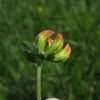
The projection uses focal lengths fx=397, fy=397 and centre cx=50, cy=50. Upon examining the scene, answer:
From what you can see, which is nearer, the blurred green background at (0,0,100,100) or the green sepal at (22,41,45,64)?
the green sepal at (22,41,45,64)

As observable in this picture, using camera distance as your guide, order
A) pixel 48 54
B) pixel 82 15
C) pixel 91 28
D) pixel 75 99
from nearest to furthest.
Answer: pixel 48 54, pixel 75 99, pixel 91 28, pixel 82 15

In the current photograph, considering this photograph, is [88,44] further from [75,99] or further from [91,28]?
[75,99]

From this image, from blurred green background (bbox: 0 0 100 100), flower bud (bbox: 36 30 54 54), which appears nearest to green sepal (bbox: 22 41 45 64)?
flower bud (bbox: 36 30 54 54)

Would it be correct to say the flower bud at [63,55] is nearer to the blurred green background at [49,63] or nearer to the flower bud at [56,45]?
the flower bud at [56,45]

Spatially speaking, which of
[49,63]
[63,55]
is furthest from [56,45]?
[49,63]

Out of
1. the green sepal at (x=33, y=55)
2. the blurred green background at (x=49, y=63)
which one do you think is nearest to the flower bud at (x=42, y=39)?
the green sepal at (x=33, y=55)

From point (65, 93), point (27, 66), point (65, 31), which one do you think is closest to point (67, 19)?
point (65, 31)

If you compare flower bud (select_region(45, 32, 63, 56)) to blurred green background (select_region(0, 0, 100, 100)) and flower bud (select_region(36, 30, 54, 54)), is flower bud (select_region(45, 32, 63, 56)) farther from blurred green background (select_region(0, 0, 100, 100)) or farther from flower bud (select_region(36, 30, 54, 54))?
blurred green background (select_region(0, 0, 100, 100))

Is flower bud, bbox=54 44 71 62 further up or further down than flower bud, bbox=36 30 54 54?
further down
